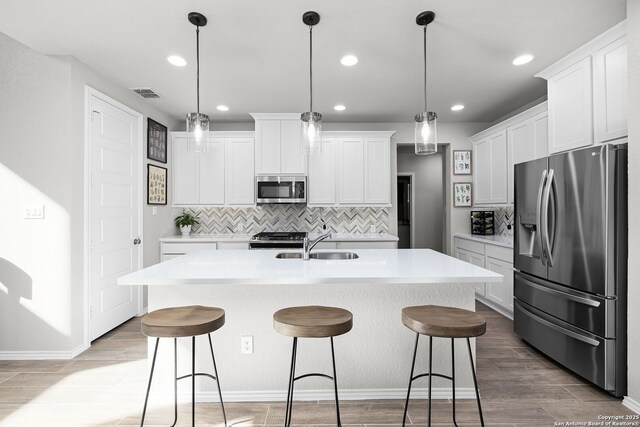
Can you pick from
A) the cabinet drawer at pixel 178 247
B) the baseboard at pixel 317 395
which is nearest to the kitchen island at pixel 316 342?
the baseboard at pixel 317 395

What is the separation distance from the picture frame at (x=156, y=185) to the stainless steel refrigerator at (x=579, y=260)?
4097 mm

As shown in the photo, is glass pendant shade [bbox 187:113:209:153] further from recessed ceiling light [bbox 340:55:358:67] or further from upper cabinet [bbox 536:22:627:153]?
upper cabinet [bbox 536:22:627:153]

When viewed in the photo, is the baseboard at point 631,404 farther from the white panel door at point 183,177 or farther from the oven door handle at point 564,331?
the white panel door at point 183,177

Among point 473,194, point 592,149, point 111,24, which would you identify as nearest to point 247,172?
point 111,24

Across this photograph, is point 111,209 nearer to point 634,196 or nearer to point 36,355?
point 36,355

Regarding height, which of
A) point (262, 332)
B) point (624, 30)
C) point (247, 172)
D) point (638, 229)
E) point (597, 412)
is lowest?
point (597, 412)

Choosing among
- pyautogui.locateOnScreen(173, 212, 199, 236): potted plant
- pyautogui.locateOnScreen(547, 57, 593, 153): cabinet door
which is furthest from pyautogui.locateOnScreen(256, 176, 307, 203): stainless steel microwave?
pyautogui.locateOnScreen(547, 57, 593, 153): cabinet door

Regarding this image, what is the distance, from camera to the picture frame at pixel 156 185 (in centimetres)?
420

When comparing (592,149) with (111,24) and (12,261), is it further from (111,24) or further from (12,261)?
(12,261)

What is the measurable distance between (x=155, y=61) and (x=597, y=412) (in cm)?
423

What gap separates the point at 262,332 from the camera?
2.22 meters

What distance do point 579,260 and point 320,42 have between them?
2518mm

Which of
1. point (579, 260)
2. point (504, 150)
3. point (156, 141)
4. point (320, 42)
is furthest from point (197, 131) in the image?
point (504, 150)

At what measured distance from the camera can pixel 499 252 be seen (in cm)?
385
